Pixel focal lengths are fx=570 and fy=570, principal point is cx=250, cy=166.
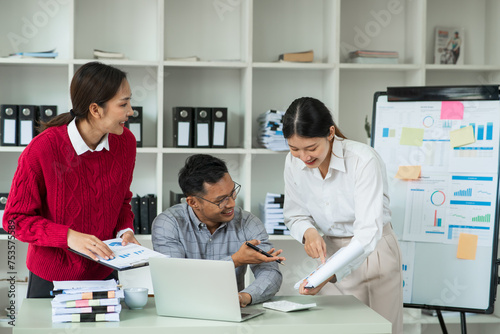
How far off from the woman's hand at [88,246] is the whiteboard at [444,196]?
58.6 inches

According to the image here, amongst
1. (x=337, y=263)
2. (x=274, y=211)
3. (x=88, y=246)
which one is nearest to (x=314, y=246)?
(x=337, y=263)

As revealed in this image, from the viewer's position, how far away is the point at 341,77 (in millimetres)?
3744

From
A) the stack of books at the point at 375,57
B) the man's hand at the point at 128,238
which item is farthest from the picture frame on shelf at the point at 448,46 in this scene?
the man's hand at the point at 128,238

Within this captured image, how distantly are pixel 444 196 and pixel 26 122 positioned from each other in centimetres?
230

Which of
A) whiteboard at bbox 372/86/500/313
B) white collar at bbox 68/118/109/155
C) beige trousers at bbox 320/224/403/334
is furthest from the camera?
whiteboard at bbox 372/86/500/313

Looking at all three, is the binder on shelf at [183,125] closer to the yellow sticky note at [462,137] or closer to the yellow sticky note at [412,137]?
the yellow sticky note at [412,137]

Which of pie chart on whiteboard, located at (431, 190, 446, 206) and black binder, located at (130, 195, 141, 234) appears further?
black binder, located at (130, 195, 141, 234)

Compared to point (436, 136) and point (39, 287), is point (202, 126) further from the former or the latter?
point (39, 287)

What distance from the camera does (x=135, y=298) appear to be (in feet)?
5.92

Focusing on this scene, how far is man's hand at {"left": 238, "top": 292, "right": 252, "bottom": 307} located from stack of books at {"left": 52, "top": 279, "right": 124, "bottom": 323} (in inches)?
15.1

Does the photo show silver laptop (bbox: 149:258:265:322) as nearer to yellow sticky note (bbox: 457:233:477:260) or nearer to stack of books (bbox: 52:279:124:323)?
stack of books (bbox: 52:279:124:323)

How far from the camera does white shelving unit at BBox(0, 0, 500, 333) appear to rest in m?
3.44

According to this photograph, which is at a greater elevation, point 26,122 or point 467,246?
point 26,122

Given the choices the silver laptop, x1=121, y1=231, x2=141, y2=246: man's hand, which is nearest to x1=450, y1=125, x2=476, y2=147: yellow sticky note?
the silver laptop
